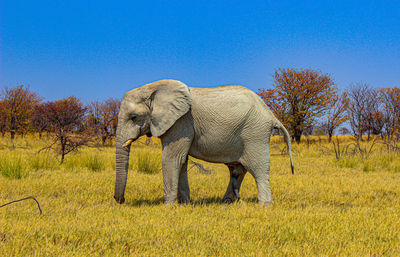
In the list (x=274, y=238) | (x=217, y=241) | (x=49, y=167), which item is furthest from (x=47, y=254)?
(x=49, y=167)

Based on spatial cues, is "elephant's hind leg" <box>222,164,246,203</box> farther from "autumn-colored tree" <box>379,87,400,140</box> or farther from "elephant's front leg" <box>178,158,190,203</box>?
"autumn-colored tree" <box>379,87,400,140</box>

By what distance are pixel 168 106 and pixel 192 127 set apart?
474mm

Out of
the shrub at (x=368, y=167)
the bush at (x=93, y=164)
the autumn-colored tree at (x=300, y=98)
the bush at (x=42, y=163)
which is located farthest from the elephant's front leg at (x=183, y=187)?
the autumn-colored tree at (x=300, y=98)

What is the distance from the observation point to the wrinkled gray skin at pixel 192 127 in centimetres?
469

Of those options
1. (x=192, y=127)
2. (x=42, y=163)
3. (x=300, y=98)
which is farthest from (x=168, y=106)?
(x=300, y=98)

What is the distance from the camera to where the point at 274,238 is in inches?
129

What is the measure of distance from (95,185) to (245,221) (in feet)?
11.5

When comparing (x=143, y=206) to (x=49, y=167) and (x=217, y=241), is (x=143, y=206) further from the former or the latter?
(x=49, y=167)

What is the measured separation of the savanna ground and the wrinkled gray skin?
0.59 metres

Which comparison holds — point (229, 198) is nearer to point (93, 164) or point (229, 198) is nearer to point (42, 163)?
point (93, 164)

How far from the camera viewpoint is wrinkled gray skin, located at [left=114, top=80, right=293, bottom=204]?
4.69 meters

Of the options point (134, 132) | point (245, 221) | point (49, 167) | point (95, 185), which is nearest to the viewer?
point (245, 221)

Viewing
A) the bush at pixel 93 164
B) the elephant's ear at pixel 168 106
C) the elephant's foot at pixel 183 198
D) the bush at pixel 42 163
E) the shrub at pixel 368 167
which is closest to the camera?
the elephant's ear at pixel 168 106

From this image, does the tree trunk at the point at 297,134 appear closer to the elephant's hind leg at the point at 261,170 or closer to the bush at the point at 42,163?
the bush at the point at 42,163
